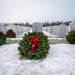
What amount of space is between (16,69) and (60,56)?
94.9 inches

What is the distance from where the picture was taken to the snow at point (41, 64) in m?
5.66

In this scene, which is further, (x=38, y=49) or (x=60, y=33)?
(x=60, y=33)

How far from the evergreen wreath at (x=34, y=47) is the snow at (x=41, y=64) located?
0.28 meters

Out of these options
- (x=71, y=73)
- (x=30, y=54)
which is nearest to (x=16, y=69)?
(x=30, y=54)

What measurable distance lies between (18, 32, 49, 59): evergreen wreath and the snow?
A: 28cm

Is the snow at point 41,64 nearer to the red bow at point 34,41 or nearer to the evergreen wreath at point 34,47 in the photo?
the evergreen wreath at point 34,47

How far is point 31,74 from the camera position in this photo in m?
5.49

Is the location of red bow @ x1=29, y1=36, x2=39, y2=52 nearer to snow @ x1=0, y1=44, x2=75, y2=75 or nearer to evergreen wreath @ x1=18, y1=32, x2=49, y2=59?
evergreen wreath @ x1=18, y1=32, x2=49, y2=59

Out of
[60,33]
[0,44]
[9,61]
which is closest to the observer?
[9,61]

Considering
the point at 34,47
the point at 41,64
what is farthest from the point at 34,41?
the point at 41,64

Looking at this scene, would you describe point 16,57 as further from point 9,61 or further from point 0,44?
point 0,44

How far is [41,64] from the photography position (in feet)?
20.5

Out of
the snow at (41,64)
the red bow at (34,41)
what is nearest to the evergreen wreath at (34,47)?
the red bow at (34,41)

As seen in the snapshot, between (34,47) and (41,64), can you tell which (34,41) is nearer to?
(34,47)
